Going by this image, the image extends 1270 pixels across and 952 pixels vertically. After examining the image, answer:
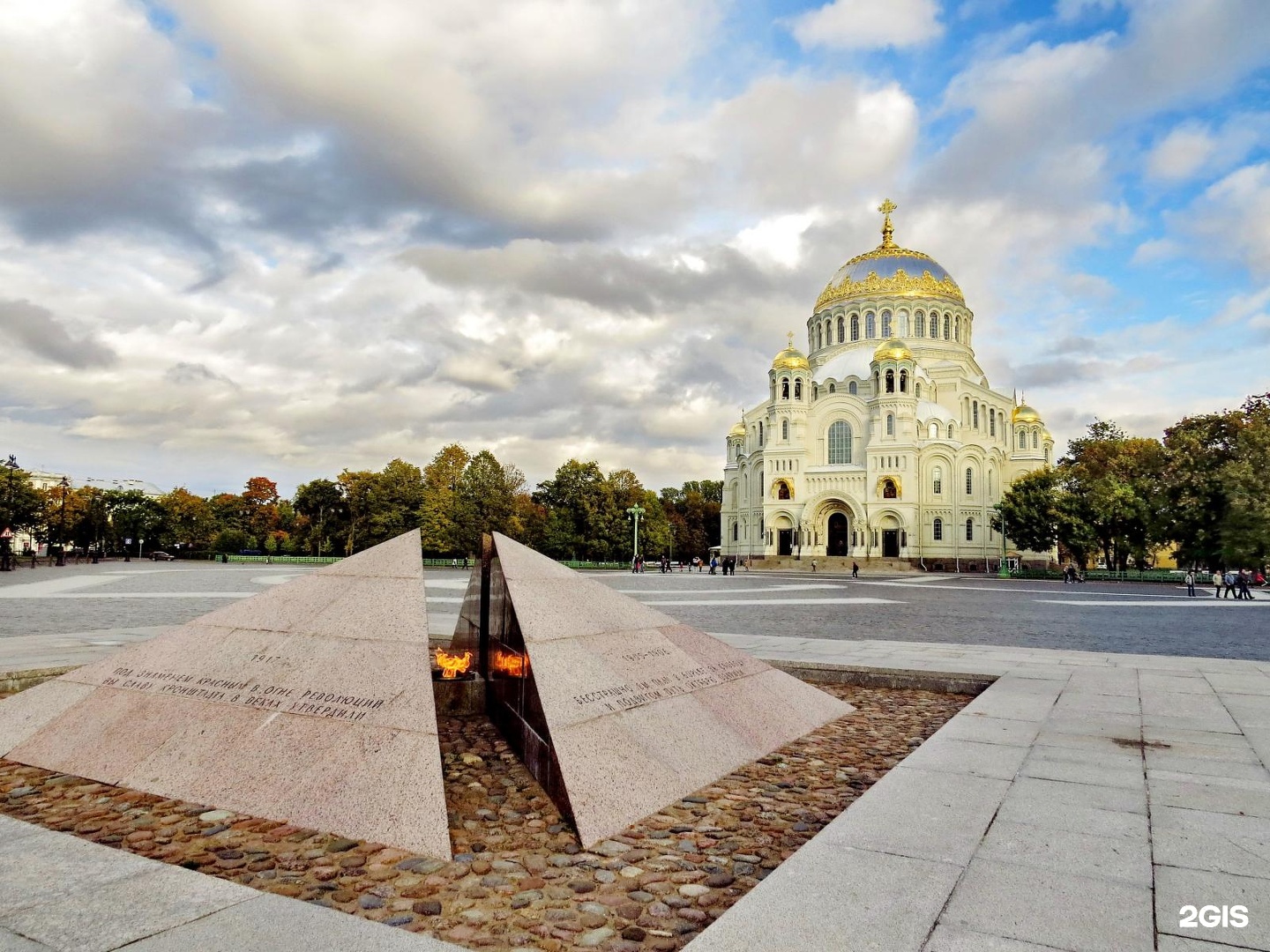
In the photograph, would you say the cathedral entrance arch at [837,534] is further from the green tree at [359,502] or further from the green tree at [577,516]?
the green tree at [359,502]

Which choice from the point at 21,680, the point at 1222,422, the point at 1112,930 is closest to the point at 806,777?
the point at 1112,930

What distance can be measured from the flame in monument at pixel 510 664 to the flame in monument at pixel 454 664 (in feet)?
2.71

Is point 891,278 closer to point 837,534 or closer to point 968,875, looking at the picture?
point 837,534

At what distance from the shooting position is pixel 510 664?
592cm

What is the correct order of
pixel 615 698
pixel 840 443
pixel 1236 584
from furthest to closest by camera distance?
pixel 840 443
pixel 1236 584
pixel 615 698

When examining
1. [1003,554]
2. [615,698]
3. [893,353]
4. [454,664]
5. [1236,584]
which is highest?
[893,353]

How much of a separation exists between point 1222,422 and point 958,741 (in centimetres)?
4291

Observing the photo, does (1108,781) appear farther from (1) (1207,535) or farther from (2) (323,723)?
(1) (1207,535)

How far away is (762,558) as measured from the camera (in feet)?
206

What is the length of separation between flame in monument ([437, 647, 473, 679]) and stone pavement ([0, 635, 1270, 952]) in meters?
3.74

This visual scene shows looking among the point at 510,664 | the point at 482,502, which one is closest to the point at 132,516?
the point at 482,502

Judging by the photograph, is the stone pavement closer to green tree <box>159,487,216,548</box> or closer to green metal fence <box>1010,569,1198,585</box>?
green metal fence <box>1010,569,1198,585</box>

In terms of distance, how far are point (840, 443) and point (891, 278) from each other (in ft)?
56.7

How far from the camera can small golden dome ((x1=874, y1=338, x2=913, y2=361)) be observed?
2437 inches
